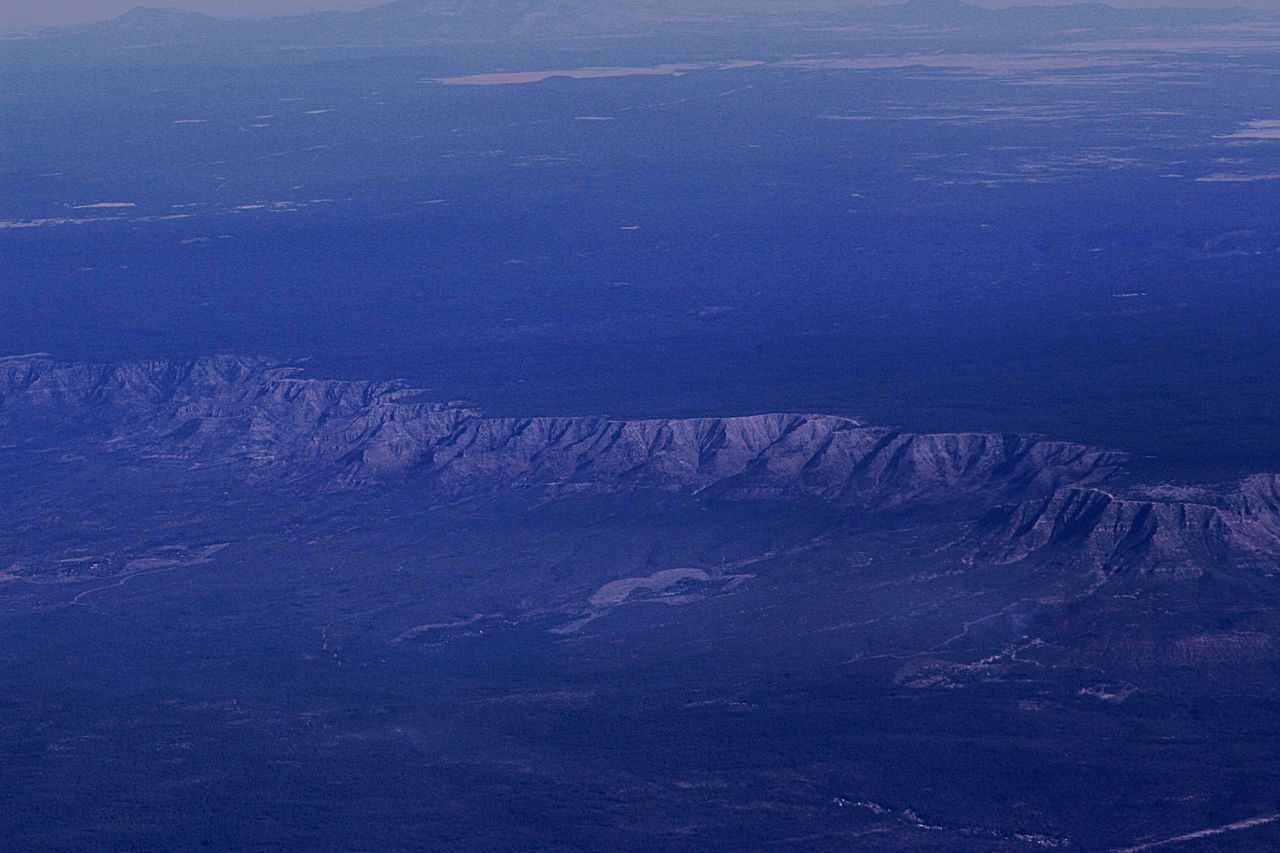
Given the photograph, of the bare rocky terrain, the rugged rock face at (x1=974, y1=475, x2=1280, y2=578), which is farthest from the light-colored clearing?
the rugged rock face at (x1=974, y1=475, x2=1280, y2=578)

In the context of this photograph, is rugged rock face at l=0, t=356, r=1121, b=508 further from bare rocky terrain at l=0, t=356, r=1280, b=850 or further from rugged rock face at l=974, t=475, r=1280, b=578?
rugged rock face at l=974, t=475, r=1280, b=578

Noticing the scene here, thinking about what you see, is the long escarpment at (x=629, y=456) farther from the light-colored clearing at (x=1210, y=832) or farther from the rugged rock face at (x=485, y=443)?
the light-colored clearing at (x=1210, y=832)

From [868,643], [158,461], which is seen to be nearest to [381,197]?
[158,461]

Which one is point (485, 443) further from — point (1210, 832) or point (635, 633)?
point (1210, 832)

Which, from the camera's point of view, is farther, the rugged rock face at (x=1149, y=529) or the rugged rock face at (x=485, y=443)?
the rugged rock face at (x=485, y=443)

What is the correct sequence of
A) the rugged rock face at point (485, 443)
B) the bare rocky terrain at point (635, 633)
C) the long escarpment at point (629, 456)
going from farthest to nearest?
the rugged rock face at point (485, 443), the long escarpment at point (629, 456), the bare rocky terrain at point (635, 633)

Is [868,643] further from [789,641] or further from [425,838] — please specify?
[425,838]

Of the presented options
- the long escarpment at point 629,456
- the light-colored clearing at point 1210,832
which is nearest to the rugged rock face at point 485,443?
the long escarpment at point 629,456
